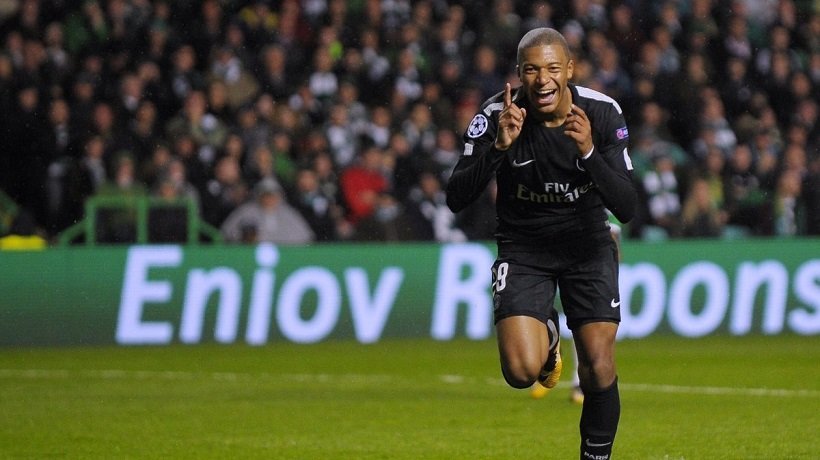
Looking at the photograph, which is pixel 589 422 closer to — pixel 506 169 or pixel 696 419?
pixel 506 169

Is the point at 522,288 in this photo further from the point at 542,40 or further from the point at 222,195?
the point at 222,195

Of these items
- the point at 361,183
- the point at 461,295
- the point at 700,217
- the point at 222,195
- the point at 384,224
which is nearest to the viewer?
the point at 461,295

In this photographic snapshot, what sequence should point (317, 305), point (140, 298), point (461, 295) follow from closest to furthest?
point (140, 298)
point (317, 305)
point (461, 295)

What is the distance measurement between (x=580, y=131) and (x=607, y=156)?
0.31 meters

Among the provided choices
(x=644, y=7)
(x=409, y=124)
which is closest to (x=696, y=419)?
(x=409, y=124)

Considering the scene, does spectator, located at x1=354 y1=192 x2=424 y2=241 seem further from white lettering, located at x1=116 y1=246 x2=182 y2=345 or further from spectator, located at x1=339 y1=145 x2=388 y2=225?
white lettering, located at x1=116 y1=246 x2=182 y2=345

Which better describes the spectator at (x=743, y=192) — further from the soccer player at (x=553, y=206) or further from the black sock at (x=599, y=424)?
the black sock at (x=599, y=424)

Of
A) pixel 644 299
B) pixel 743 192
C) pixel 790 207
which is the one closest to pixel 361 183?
pixel 644 299

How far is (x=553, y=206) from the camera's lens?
701cm

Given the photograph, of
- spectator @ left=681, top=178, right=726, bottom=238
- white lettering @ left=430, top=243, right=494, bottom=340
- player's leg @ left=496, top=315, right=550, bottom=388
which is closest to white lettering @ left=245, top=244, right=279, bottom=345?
white lettering @ left=430, top=243, right=494, bottom=340

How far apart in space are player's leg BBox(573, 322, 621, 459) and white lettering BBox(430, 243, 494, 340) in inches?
364

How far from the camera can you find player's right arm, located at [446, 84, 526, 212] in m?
6.56

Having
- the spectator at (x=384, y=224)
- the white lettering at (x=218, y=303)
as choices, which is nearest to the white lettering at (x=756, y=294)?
the spectator at (x=384, y=224)

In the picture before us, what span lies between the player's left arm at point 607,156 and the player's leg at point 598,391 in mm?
564
